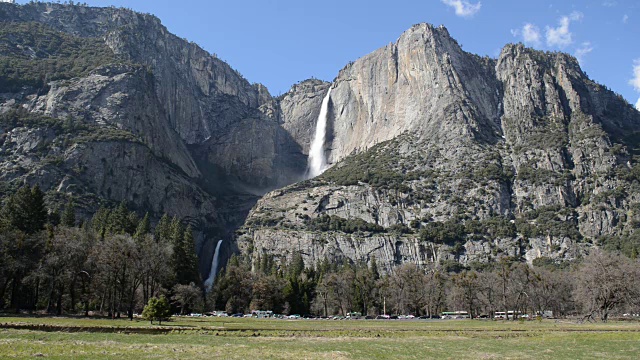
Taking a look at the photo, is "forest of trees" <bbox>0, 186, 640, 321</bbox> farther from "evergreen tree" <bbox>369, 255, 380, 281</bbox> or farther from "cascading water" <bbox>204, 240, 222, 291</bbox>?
"cascading water" <bbox>204, 240, 222, 291</bbox>

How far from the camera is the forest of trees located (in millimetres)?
68688

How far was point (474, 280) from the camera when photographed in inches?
4498

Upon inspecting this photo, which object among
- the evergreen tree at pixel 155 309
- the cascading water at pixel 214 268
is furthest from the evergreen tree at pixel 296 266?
the evergreen tree at pixel 155 309

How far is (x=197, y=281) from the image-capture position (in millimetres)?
110062

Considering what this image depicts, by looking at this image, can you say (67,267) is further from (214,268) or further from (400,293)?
(214,268)

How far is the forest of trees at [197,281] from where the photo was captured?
68.7 meters

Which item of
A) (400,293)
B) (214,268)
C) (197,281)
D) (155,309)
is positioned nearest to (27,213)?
(197,281)

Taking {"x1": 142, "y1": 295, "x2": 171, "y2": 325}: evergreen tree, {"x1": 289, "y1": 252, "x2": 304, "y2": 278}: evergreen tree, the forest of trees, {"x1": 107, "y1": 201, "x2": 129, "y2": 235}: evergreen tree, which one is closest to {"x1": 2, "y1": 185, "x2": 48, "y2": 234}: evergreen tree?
the forest of trees

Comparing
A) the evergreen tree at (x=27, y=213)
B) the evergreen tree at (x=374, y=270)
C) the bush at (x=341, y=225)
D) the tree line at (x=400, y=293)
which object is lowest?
the tree line at (x=400, y=293)

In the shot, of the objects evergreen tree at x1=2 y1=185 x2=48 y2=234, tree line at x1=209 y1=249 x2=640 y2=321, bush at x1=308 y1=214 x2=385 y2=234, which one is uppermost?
bush at x1=308 y1=214 x2=385 y2=234

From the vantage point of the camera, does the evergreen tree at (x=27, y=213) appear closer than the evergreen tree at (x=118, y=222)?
Yes

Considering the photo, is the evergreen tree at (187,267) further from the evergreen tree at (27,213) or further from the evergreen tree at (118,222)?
the evergreen tree at (27,213)

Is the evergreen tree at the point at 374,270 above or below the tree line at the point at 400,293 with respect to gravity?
above

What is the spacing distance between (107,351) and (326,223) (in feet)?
530
